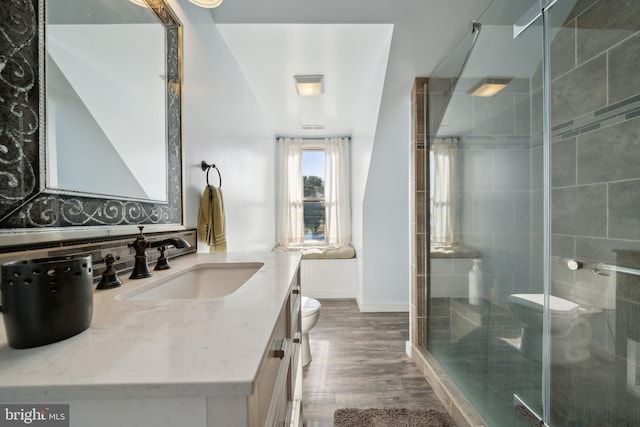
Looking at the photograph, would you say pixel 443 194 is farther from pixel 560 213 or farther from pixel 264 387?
pixel 264 387

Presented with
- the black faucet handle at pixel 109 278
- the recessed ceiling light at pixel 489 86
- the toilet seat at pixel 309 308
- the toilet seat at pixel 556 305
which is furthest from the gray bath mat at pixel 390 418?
the recessed ceiling light at pixel 489 86

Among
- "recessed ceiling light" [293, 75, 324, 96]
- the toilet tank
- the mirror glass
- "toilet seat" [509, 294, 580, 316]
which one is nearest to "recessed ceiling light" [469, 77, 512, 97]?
the toilet tank

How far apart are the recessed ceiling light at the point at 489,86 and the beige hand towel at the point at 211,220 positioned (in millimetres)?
1520

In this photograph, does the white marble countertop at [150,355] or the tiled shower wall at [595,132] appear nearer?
the white marble countertop at [150,355]

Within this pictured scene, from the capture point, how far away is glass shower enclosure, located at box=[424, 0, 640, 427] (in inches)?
39.3

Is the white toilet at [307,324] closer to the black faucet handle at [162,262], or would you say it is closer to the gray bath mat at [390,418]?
the gray bath mat at [390,418]

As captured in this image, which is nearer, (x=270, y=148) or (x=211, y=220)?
(x=211, y=220)

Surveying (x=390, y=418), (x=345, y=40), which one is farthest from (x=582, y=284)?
(x=345, y=40)

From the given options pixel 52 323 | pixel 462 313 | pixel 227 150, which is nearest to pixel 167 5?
pixel 227 150

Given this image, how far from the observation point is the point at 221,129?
1.71m

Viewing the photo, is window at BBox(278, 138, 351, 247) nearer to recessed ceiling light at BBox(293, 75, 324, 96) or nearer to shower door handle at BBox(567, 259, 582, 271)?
recessed ceiling light at BBox(293, 75, 324, 96)

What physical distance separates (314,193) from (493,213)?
2788 millimetres

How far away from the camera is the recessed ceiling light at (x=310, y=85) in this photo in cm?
215

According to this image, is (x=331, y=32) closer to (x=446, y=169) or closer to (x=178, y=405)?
(x=446, y=169)
